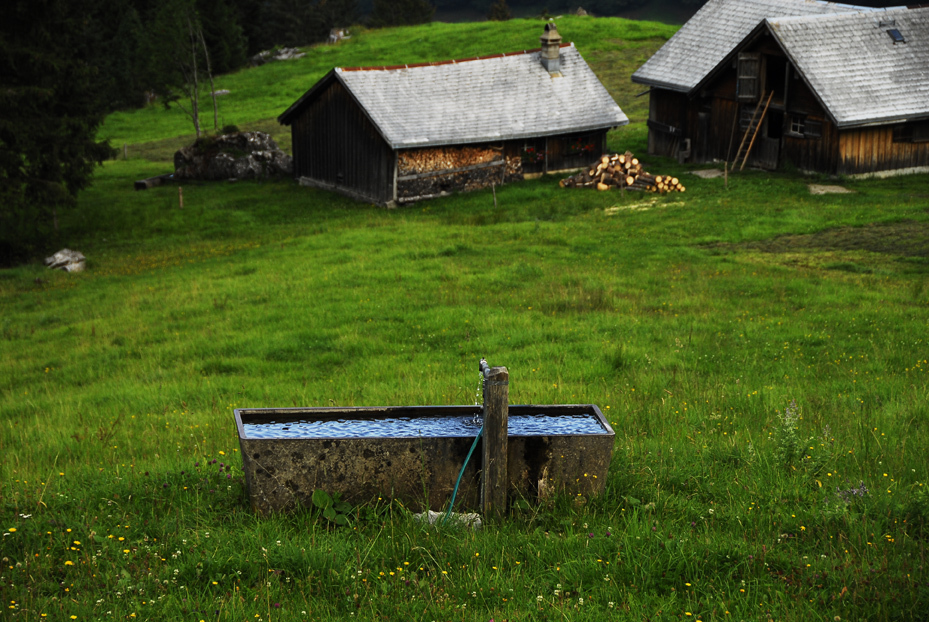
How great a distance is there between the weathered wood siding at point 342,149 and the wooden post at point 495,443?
2608 cm

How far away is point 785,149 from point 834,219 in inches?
312

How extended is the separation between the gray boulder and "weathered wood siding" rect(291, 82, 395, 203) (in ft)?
7.90

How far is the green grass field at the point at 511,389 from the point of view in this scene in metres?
5.57

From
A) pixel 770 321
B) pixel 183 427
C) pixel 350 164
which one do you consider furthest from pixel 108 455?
pixel 350 164

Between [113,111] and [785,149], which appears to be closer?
[785,149]

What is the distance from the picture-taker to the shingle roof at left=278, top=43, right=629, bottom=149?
3231 cm

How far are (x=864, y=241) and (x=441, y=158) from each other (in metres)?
16.3

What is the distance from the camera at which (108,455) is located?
29.8 feet

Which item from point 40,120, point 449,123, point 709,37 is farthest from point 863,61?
point 40,120

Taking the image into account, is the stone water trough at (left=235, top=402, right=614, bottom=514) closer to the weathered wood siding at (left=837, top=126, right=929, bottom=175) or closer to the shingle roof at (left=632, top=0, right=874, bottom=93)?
the weathered wood siding at (left=837, top=126, right=929, bottom=175)

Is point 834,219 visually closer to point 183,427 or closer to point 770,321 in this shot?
point 770,321

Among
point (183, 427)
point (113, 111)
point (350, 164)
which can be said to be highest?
point (113, 111)

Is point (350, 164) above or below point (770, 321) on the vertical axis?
above

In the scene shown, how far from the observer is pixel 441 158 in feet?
107
